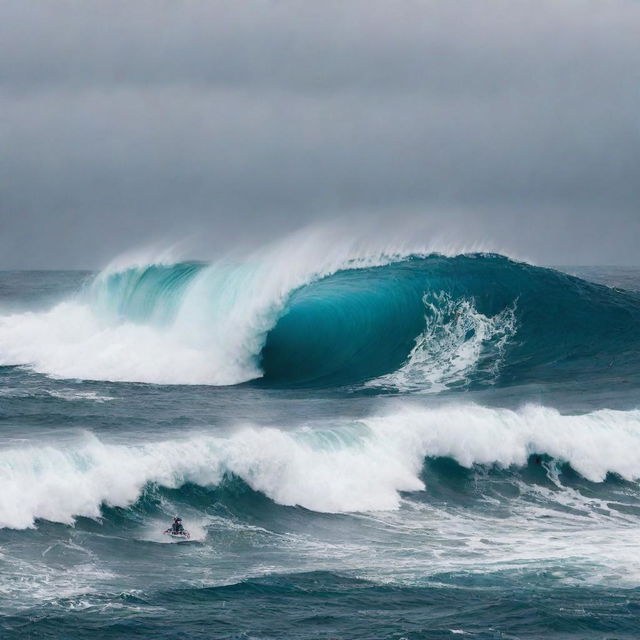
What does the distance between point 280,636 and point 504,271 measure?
26535mm

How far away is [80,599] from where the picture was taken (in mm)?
13953

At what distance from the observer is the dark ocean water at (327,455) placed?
14.2m

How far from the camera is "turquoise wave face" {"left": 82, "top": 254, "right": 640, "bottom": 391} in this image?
32.1 m

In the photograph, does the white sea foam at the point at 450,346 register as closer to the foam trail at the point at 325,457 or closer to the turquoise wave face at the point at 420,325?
the turquoise wave face at the point at 420,325

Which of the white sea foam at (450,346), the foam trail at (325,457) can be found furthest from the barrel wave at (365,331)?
the foam trail at (325,457)

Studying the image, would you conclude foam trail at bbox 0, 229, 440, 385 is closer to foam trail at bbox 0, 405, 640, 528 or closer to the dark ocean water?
the dark ocean water

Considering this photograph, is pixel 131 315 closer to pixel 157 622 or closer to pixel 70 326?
pixel 70 326

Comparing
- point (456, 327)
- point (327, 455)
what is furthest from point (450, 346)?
point (327, 455)

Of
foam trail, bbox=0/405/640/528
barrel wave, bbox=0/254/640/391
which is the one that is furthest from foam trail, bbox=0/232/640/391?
foam trail, bbox=0/405/640/528

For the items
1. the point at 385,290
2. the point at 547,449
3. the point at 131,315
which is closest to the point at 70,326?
the point at 131,315

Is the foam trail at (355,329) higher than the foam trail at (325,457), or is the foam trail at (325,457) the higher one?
the foam trail at (355,329)

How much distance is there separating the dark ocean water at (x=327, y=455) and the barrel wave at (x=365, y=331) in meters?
0.10

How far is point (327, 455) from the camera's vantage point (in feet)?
70.4

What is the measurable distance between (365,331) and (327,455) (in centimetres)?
1398
